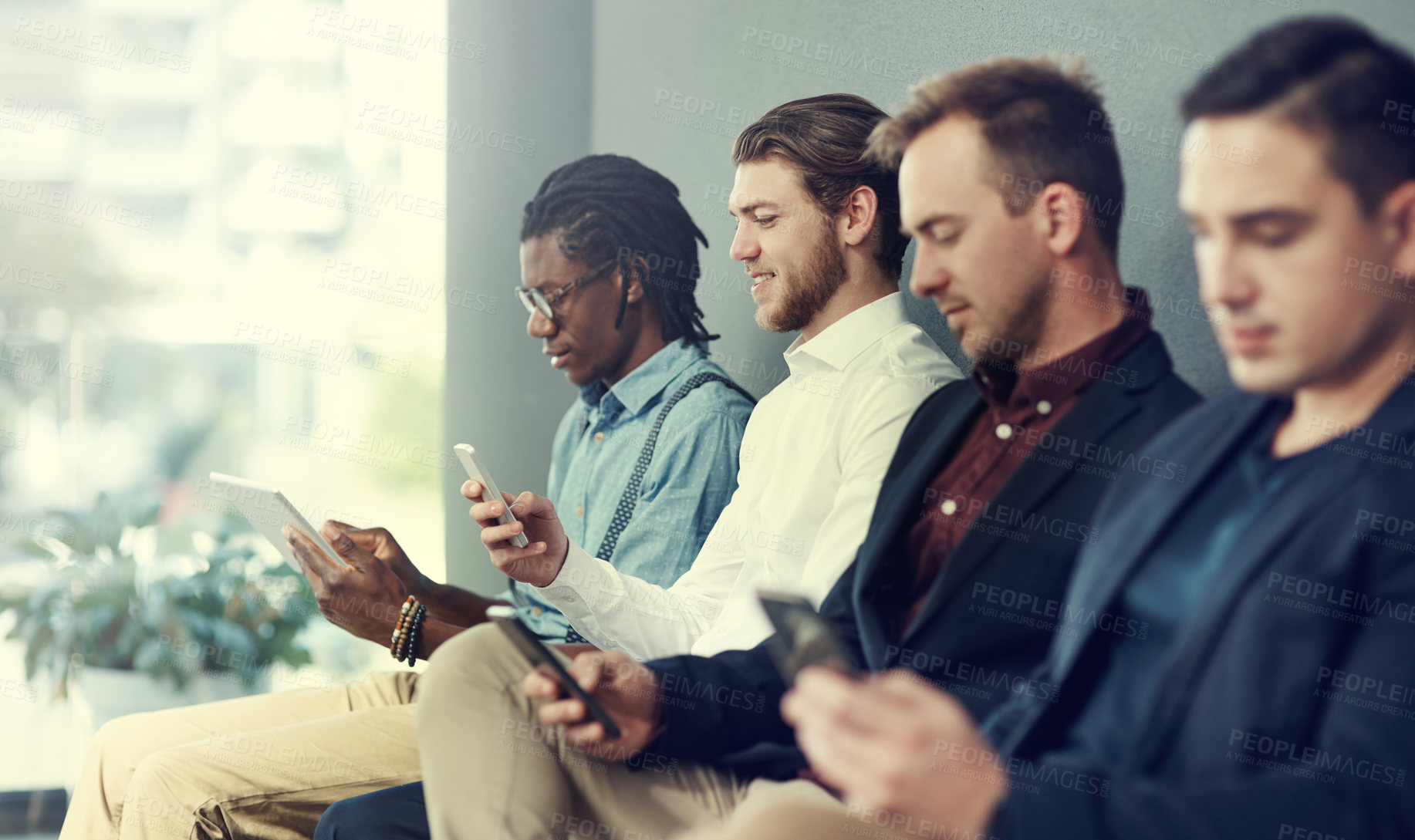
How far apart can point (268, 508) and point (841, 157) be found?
1.03m

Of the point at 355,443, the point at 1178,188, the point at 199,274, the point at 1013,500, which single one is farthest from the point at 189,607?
the point at 1178,188

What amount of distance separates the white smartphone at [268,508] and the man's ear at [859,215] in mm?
938

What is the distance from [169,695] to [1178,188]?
253 cm

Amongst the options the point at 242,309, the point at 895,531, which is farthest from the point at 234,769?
the point at 242,309

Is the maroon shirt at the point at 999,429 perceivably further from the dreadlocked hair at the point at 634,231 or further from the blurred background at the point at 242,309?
the blurred background at the point at 242,309

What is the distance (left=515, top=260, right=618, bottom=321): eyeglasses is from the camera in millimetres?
2041

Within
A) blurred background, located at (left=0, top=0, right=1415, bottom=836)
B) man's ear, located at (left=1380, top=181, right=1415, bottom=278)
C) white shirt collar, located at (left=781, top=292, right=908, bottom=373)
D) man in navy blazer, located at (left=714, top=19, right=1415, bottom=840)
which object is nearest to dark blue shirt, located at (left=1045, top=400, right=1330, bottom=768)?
man in navy blazer, located at (left=714, top=19, right=1415, bottom=840)

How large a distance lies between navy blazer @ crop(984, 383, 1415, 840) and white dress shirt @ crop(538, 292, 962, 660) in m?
0.47

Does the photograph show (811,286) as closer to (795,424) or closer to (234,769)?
(795,424)

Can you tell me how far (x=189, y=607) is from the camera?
271cm

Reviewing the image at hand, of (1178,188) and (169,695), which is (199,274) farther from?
Result: (1178,188)

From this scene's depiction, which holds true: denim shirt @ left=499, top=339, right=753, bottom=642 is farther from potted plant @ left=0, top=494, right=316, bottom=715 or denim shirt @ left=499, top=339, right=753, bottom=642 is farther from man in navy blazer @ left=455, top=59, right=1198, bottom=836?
potted plant @ left=0, top=494, right=316, bottom=715

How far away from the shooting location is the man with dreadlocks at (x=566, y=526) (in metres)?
1.66

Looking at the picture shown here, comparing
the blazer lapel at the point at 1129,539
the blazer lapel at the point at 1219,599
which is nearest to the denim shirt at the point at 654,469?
the blazer lapel at the point at 1129,539
